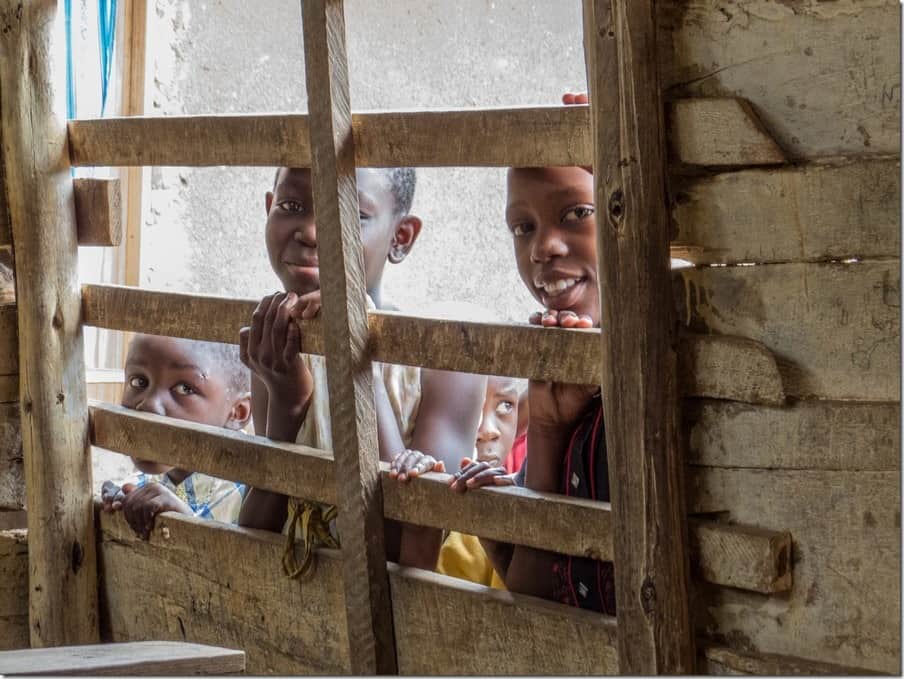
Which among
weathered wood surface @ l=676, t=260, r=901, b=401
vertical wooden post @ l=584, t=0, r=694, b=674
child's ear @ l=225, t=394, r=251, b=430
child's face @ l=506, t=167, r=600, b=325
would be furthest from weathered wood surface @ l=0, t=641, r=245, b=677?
child's ear @ l=225, t=394, r=251, b=430

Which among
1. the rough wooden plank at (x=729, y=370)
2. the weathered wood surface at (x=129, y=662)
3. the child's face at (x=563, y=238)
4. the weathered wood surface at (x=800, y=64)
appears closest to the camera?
the weathered wood surface at (x=129, y=662)

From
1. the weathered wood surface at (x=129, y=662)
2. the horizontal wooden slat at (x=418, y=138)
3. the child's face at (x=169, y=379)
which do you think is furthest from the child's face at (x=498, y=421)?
the weathered wood surface at (x=129, y=662)

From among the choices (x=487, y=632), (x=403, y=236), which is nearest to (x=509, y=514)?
(x=487, y=632)

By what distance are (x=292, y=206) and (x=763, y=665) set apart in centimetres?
140

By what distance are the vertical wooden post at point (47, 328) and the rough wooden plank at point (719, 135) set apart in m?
1.69

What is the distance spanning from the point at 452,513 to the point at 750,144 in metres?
0.88

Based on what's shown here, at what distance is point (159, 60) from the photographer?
4.74m

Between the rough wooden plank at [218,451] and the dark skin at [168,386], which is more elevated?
Result: the dark skin at [168,386]

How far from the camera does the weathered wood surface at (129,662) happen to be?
1.48 m

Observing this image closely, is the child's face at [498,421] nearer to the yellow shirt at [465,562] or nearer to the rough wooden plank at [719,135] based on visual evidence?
the yellow shirt at [465,562]

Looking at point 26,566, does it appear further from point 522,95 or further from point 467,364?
point 522,95

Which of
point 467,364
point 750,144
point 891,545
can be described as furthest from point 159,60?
point 891,545

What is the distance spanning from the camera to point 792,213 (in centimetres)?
181

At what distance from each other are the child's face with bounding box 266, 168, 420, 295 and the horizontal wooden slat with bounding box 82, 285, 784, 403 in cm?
14
